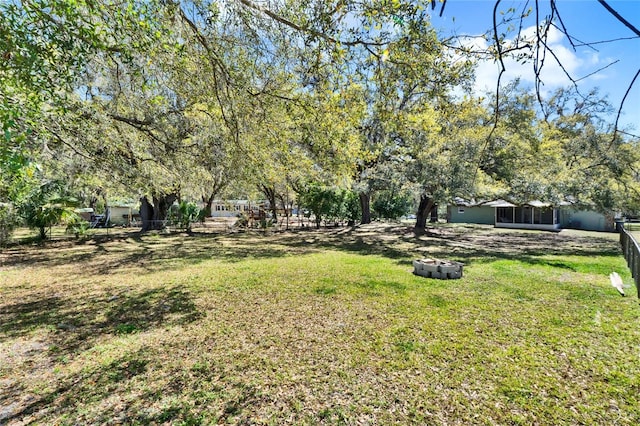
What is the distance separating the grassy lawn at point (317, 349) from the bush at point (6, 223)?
158 inches

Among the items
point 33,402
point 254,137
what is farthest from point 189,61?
point 33,402

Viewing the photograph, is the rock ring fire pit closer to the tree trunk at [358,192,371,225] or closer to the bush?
the bush

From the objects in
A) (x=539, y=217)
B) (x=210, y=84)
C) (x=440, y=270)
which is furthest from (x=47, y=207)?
(x=539, y=217)

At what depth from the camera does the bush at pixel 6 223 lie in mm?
10398

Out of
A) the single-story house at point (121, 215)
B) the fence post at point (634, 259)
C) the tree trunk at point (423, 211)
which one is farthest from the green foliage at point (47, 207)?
the fence post at point (634, 259)

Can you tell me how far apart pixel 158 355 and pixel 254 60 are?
4730 millimetres

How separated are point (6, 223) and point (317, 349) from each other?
518 inches

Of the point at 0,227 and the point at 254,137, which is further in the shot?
the point at 0,227

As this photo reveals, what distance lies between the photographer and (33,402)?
2.87 m

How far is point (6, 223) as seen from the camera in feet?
36.6

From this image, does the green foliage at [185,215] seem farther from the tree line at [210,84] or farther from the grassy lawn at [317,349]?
the grassy lawn at [317,349]

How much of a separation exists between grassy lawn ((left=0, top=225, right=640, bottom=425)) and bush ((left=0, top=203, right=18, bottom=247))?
158 inches

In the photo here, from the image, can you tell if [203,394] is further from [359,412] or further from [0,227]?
[0,227]

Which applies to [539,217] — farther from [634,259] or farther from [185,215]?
[185,215]
